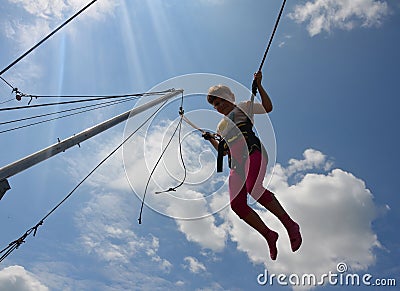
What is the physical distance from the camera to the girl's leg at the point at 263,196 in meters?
6.16

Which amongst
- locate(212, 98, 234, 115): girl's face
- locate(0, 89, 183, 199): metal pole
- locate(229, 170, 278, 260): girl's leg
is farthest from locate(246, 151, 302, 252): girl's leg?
locate(0, 89, 183, 199): metal pole

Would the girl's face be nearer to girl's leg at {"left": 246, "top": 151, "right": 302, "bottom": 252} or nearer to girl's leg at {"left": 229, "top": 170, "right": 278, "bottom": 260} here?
girl's leg at {"left": 246, "top": 151, "right": 302, "bottom": 252}

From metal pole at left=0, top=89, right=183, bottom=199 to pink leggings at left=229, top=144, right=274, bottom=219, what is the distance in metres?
2.02

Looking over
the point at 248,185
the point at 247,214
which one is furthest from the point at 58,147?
the point at 247,214

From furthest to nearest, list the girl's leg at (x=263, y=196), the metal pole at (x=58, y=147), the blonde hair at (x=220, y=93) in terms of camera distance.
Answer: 1. the blonde hair at (x=220, y=93)
2. the girl's leg at (x=263, y=196)
3. the metal pole at (x=58, y=147)

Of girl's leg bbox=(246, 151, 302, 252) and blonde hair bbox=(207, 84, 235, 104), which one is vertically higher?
blonde hair bbox=(207, 84, 235, 104)

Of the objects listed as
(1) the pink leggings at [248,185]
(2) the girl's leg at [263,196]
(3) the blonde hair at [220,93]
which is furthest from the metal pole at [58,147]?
(2) the girl's leg at [263,196]

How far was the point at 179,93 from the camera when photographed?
324 inches

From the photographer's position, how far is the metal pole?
4.67 m

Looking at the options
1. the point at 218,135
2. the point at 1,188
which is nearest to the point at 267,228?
the point at 218,135

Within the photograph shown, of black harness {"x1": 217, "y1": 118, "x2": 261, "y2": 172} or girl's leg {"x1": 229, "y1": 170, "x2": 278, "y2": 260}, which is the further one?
black harness {"x1": 217, "y1": 118, "x2": 261, "y2": 172}

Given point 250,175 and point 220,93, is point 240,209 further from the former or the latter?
point 220,93

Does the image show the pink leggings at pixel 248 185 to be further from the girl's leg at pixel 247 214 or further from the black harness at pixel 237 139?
the black harness at pixel 237 139

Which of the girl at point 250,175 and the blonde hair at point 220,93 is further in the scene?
the blonde hair at point 220,93
